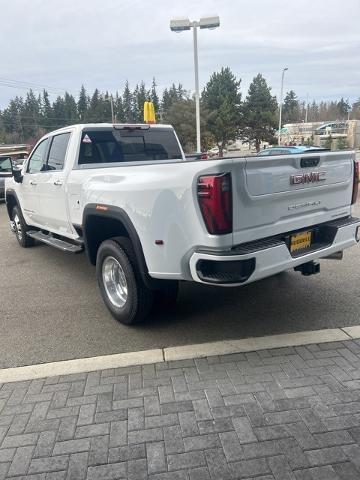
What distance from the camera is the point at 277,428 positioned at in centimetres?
262

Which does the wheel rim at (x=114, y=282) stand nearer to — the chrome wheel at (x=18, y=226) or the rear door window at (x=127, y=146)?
the rear door window at (x=127, y=146)

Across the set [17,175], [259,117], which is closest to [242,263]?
[17,175]

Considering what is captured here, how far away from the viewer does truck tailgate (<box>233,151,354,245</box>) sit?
312cm

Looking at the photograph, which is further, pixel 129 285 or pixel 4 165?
pixel 4 165

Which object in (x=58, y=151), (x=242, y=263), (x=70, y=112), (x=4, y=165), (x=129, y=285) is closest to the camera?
(x=242, y=263)

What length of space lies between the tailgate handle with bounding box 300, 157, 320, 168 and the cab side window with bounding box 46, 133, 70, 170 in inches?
123

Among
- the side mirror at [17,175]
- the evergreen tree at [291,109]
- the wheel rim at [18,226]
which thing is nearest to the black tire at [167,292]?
the side mirror at [17,175]

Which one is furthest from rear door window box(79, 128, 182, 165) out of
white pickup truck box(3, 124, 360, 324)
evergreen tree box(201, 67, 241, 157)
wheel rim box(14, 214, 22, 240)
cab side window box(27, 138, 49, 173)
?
evergreen tree box(201, 67, 241, 157)

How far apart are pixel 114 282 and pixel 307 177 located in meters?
2.20

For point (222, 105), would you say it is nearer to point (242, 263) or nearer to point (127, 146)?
point (127, 146)

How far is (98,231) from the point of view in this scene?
4.50m

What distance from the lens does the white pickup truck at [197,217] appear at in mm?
3076

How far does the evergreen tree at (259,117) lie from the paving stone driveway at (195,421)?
146 feet

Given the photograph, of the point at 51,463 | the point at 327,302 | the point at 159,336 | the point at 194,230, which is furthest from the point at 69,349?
the point at 327,302
